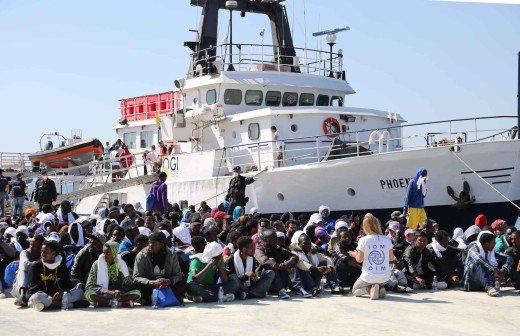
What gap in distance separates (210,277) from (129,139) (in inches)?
729

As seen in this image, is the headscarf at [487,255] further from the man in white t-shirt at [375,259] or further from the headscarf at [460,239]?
the man in white t-shirt at [375,259]

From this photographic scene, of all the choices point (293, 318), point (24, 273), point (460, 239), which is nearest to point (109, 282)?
point (24, 273)

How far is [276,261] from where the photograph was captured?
10.5m

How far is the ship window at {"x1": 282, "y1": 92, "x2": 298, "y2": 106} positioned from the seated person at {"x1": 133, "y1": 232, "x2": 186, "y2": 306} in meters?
13.7

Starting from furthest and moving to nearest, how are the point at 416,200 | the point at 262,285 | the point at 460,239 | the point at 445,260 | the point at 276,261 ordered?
the point at 416,200 < the point at 460,239 < the point at 445,260 < the point at 276,261 < the point at 262,285

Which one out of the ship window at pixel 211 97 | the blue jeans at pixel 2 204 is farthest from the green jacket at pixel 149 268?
the blue jeans at pixel 2 204

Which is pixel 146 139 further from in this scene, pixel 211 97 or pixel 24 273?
pixel 24 273

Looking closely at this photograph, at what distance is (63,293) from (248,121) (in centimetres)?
1248

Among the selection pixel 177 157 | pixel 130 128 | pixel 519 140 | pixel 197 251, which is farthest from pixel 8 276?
pixel 130 128

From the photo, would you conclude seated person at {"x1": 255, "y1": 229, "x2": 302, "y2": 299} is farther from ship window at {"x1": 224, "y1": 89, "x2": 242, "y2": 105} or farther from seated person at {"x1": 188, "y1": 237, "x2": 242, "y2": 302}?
ship window at {"x1": 224, "y1": 89, "x2": 242, "y2": 105}

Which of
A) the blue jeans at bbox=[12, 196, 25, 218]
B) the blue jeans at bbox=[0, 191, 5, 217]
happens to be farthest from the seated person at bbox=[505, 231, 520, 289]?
the blue jeans at bbox=[0, 191, 5, 217]

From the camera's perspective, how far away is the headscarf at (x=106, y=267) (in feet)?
31.2

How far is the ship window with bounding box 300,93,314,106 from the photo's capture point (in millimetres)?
23203

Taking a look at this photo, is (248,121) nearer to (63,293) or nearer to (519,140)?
(519,140)
